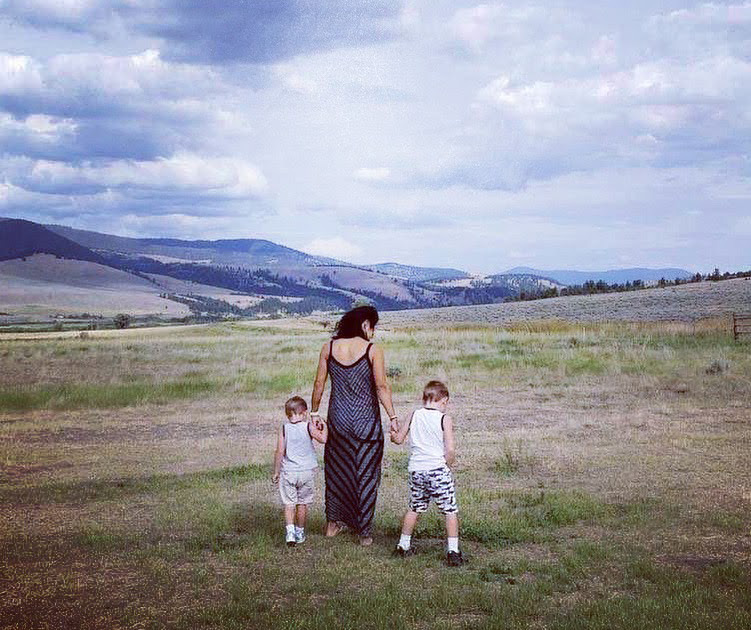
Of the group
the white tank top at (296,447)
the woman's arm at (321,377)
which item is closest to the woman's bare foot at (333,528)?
the white tank top at (296,447)

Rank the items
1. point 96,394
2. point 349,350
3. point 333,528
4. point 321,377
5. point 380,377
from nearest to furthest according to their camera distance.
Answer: point 380,377 < point 349,350 < point 321,377 < point 333,528 < point 96,394

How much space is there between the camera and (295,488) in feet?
26.9

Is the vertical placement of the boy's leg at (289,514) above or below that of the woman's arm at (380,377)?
below

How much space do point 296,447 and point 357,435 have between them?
0.60 meters

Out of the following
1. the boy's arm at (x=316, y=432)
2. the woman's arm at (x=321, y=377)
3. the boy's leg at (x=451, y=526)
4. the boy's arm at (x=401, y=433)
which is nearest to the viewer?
the boy's leg at (x=451, y=526)

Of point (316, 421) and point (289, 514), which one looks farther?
point (316, 421)

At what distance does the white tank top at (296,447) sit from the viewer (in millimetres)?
8188

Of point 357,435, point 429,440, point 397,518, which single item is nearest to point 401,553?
point 429,440

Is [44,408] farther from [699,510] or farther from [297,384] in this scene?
[699,510]

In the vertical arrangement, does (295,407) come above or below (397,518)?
above

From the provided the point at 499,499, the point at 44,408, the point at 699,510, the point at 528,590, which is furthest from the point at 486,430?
the point at 44,408

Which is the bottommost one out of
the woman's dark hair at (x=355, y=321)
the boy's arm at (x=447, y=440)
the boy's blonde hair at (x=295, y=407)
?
the boy's arm at (x=447, y=440)

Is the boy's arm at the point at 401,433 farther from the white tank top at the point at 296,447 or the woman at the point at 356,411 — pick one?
the white tank top at the point at 296,447

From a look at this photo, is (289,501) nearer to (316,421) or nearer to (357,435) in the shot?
(316,421)
